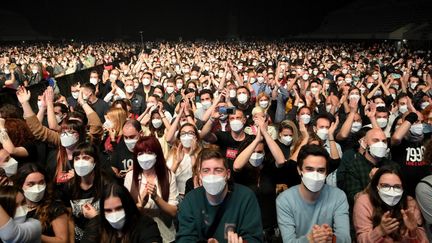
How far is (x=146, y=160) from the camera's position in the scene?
3.88 m

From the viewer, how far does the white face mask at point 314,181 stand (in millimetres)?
3361

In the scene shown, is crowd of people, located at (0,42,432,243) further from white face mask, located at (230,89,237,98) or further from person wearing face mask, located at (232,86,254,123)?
white face mask, located at (230,89,237,98)

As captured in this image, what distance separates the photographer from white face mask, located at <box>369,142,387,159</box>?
14.4 ft

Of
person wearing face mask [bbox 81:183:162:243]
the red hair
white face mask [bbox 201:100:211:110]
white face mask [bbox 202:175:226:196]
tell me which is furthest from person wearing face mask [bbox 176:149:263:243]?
white face mask [bbox 201:100:211:110]

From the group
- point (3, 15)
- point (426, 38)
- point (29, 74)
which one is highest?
point (3, 15)

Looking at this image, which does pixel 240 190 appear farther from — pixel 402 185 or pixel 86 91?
pixel 86 91

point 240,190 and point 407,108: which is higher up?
point 407,108

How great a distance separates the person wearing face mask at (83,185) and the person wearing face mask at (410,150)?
322 centimetres

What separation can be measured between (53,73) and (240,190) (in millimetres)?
14447

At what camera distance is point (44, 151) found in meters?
5.21

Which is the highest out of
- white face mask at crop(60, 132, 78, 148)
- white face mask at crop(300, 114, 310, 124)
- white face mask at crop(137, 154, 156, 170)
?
white face mask at crop(300, 114, 310, 124)

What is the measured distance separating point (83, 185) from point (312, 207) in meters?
1.96

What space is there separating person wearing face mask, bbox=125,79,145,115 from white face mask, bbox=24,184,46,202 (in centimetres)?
465

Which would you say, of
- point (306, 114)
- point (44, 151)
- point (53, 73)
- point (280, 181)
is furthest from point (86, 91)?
point (53, 73)
